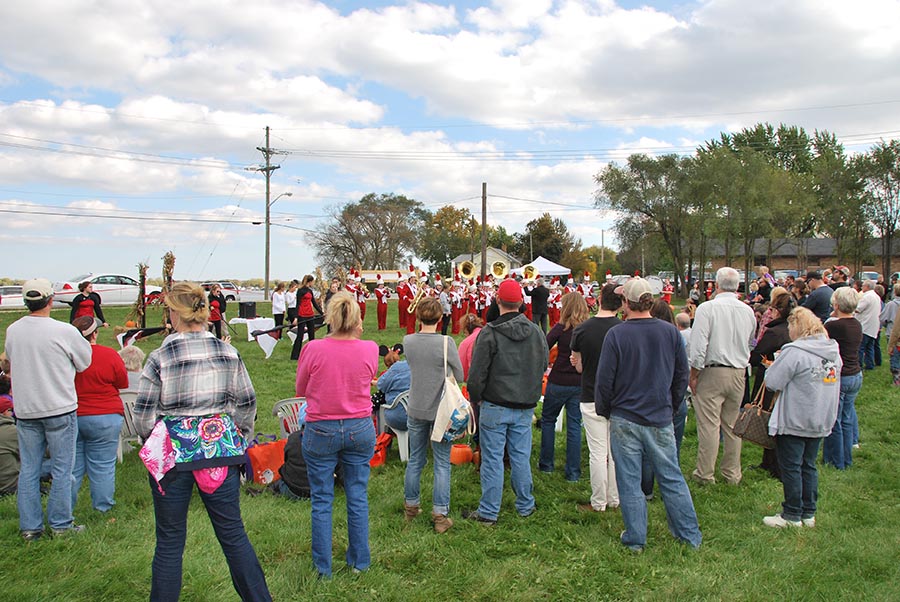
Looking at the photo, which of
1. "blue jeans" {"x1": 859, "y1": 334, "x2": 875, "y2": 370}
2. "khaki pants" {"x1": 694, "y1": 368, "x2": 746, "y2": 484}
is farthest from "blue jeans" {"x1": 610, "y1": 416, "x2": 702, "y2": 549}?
"blue jeans" {"x1": 859, "y1": 334, "x2": 875, "y2": 370}

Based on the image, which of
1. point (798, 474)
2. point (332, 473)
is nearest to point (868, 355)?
point (798, 474)

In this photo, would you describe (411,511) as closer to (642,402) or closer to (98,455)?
(642,402)

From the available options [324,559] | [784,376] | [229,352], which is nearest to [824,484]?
[784,376]

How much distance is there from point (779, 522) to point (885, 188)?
39672 millimetres

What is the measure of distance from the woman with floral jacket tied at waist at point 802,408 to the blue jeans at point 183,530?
3.59 m

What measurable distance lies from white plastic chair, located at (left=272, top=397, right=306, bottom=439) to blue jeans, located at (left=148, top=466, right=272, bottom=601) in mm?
2741

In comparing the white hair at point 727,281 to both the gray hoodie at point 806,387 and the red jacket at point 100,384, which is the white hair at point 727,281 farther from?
the red jacket at point 100,384

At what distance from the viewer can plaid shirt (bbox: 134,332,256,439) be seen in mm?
2885

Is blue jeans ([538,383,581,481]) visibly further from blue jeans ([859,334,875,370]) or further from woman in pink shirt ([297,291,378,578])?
blue jeans ([859,334,875,370])

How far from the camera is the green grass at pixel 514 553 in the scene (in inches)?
140

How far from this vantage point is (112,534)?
4.35 m

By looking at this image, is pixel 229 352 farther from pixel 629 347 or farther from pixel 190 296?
pixel 629 347

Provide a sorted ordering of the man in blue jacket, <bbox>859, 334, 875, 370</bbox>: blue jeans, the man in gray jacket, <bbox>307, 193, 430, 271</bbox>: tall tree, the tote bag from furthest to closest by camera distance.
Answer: <bbox>307, 193, 430, 271</bbox>: tall tree
<bbox>859, 334, 875, 370</bbox>: blue jeans
the man in gray jacket
the tote bag
the man in blue jacket

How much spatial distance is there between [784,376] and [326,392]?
10.4ft
